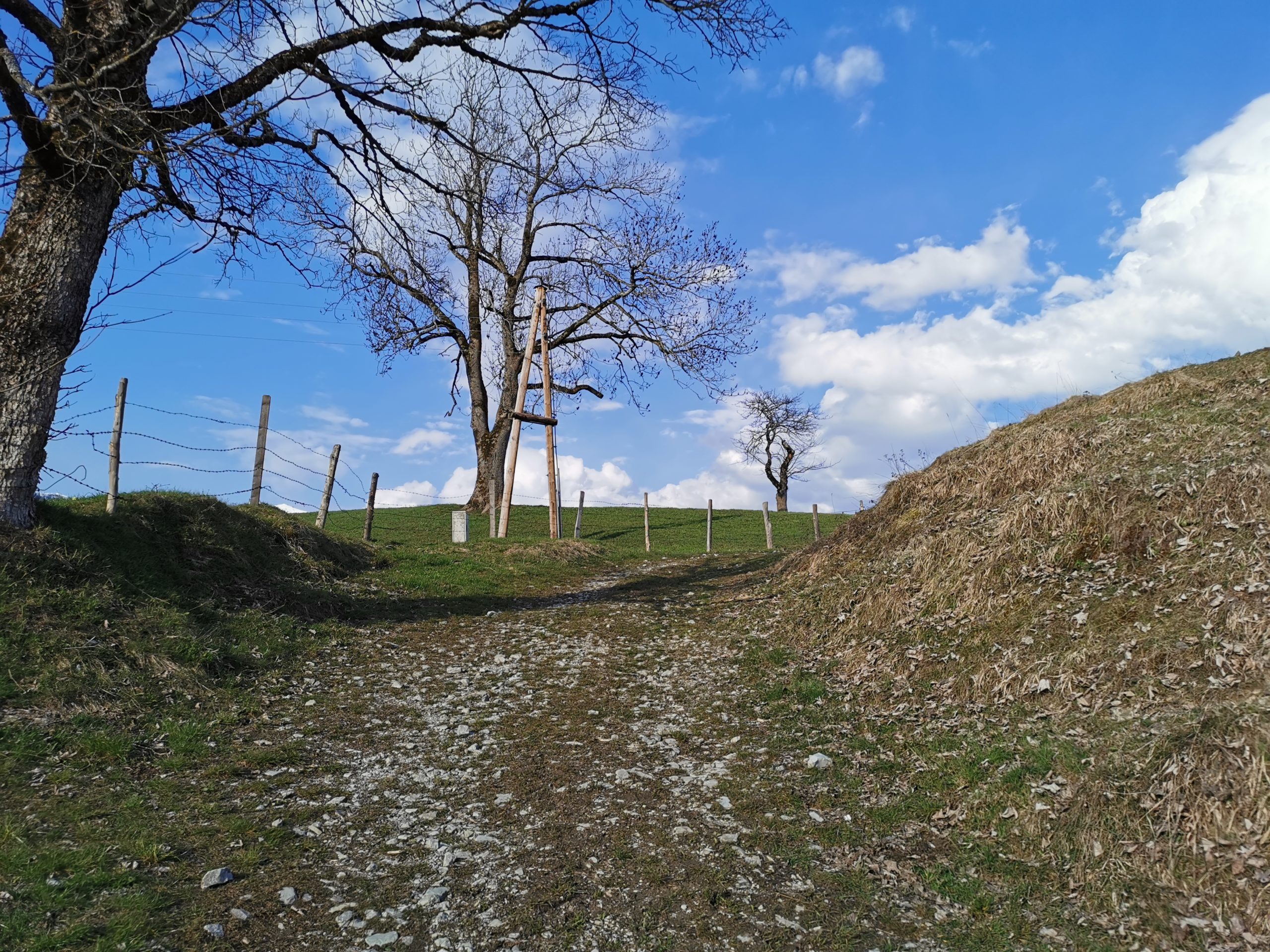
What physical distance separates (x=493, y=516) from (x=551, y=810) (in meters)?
23.3

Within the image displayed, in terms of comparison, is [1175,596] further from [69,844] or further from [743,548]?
[743,548]

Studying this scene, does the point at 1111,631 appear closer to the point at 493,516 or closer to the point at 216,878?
the point at 216,878

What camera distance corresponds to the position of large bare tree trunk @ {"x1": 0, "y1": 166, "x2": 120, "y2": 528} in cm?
1047

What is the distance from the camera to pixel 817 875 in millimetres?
6113

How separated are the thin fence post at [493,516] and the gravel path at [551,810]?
16.9m

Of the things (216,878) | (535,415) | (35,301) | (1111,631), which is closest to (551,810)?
(216,878)

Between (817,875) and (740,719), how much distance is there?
359 centimetres

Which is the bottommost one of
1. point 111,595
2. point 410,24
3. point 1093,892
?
point 1093,892

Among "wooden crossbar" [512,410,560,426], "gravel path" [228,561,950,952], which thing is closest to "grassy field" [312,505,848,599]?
"wooden crossbar" [512,410,560,426]

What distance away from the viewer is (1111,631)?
8.46m

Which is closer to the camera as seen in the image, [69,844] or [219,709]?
[69,844]

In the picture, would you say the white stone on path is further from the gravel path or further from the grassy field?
the grassy field

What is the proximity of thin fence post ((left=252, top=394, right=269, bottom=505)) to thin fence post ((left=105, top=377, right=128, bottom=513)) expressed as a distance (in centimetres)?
520

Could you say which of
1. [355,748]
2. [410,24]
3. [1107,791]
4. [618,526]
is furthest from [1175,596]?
[618,526]
